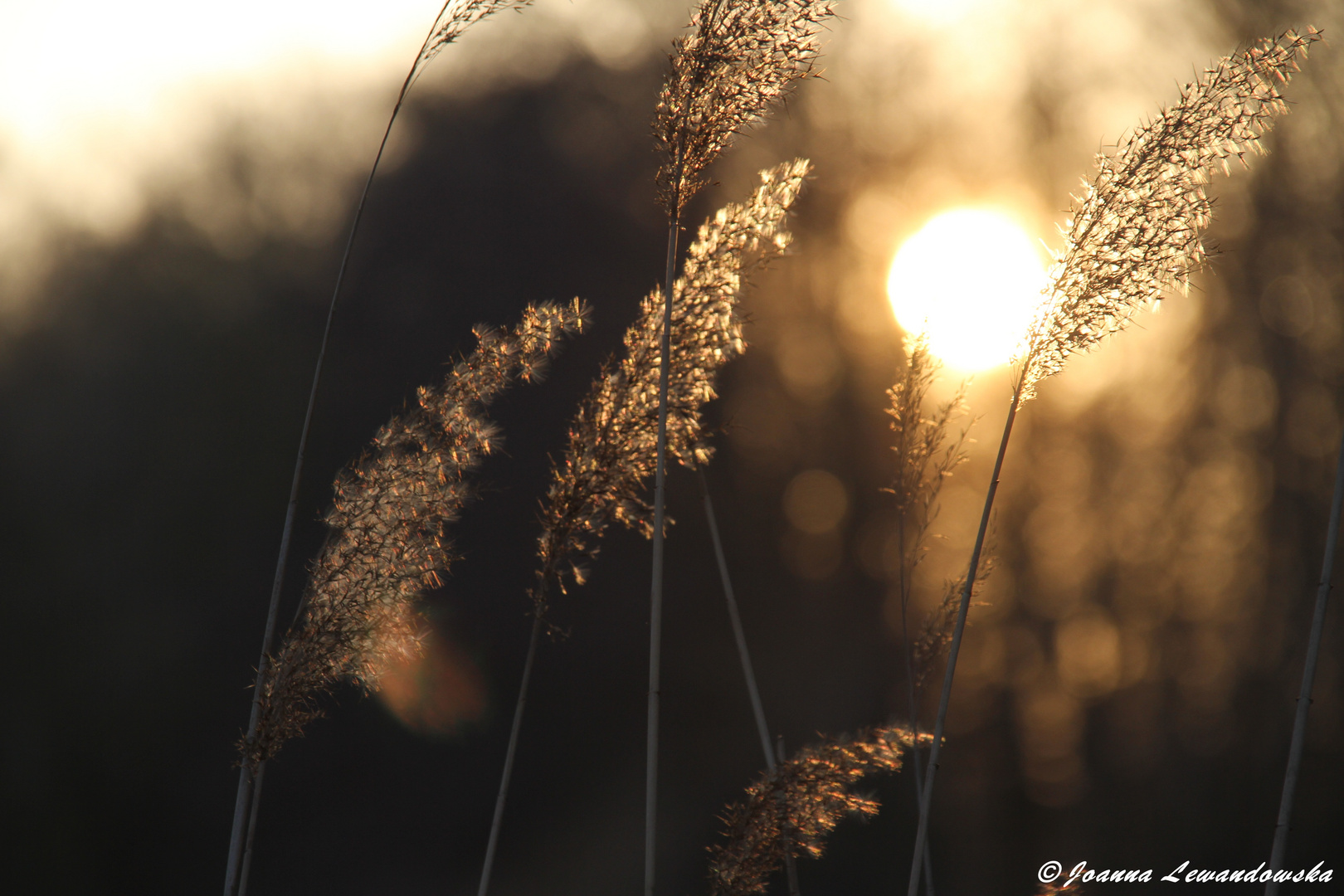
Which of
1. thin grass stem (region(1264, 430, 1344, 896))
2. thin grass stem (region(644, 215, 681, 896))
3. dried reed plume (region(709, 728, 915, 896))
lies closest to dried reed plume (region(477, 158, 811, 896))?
thin grass stem (region(644, 215, 681, 896))

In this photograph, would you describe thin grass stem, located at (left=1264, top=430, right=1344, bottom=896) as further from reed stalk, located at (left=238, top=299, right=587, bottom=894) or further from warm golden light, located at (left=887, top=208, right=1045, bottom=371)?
reed stalk, located at (left=238, top=299, right=587, bottom=894)

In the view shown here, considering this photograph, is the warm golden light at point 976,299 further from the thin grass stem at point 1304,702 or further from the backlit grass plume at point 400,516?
the backlit grass plume at point 400,516

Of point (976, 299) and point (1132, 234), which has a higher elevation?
point (976, 299)

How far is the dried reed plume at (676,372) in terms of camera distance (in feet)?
5.87

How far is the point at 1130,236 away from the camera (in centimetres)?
162

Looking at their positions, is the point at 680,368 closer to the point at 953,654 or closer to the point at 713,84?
the point at 713,84

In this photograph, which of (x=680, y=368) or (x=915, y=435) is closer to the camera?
(x=680, y=368)

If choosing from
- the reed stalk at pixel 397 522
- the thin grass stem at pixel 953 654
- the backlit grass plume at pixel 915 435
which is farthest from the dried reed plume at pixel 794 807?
the reed stalk at pixel 397 522

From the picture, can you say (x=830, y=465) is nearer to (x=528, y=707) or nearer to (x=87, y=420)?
(x=528, y=707)

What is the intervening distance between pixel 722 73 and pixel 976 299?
4.32 ft

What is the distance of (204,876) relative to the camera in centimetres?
455

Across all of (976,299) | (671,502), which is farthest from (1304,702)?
(671,502)

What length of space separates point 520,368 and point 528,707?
12.8 ft

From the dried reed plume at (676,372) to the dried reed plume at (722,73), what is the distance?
8.1 inches
